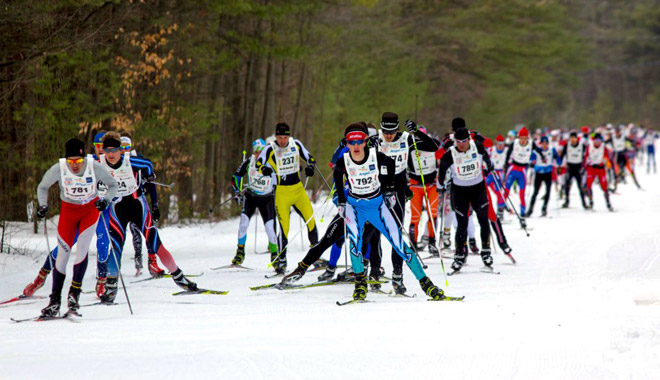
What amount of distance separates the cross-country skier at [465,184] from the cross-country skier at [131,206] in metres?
4.11

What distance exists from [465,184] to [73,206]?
229 inches

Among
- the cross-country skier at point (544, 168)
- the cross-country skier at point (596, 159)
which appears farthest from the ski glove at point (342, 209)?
the cross-country skier at point (596, 159)

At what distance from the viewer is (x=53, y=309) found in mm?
9469

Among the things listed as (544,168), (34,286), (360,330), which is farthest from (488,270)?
(544,168)

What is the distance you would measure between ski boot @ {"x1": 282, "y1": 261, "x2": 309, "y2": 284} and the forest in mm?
5272

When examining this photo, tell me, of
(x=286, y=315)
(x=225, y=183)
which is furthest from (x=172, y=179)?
(x=286, y=315)

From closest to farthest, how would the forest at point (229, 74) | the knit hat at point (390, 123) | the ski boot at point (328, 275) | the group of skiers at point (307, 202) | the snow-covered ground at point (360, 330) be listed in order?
the snow-covered ground at point (360, 330) < the group of skiers at point (307, 202) < the knit hat at point (390, 123) < the ski boot at point (328, 275) < the forest at point (229, 74)

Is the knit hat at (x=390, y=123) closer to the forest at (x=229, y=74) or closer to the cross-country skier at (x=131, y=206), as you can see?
the cross-country skier at (x=131, y=206)

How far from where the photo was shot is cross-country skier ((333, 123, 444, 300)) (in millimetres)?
10070

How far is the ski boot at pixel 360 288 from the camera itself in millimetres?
10312

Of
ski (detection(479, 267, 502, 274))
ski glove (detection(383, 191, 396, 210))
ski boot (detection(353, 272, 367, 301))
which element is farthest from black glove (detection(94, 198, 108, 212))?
ski (detection(479, 267, 502, 274))

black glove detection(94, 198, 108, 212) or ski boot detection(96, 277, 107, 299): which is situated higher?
black glove detection(94, 198, 108, 212)

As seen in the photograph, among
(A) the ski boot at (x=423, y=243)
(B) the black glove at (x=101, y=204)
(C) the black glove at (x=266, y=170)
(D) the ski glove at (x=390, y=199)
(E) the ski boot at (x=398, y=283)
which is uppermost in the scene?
(C) the black glove at (x=266, y=170)

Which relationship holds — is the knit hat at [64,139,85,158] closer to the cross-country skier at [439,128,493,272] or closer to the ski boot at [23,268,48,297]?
the ski boot at [23,268,48,297]
